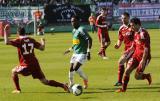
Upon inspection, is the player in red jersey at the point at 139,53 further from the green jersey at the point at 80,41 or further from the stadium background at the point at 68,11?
Answer: the stadium background at the point at 68,11

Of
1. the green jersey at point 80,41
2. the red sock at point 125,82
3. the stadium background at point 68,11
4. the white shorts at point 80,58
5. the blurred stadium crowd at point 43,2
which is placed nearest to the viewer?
the red sock at point 125,82

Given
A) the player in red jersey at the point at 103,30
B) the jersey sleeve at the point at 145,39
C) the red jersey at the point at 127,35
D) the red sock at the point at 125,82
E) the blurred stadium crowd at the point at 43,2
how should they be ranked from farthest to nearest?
the blurred stadium crowd at the point at 43,2
the player in red jersey at the point at 103,30
the red jersey at the point at 127,35
the red sock at the point at 125,82
the jersey sleeve at the point at 145,39

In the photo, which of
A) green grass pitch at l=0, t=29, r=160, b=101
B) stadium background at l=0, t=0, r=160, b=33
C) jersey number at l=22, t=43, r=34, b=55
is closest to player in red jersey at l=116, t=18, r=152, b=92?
green grass pitch at l=0, t=29, r=160, b=101

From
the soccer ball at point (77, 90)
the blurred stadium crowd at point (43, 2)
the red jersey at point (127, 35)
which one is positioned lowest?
the blurred stadium crowd at point (43, 2)

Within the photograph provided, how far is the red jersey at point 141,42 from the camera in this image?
15.7 m

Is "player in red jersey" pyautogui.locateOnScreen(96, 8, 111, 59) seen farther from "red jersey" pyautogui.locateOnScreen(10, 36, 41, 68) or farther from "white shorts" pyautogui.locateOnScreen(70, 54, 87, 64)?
"red jersey" pyautogui.locateOnScreen(10, 36, 41, 68)

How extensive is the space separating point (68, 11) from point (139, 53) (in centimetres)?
4135

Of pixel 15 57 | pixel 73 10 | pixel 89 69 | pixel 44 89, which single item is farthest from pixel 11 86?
pixel 73 10

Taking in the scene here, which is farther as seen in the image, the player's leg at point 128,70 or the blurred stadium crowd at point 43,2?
the blurred stadium crowd at point 43,2

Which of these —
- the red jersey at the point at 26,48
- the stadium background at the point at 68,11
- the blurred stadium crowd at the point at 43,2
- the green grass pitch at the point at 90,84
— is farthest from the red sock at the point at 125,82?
the blurred stadium crowd at the point at 43,2

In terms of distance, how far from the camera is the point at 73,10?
57.3 m

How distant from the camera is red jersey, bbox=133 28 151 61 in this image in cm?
1572

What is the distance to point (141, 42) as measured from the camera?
1597cm

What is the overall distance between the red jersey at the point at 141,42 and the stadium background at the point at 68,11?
39.8m
